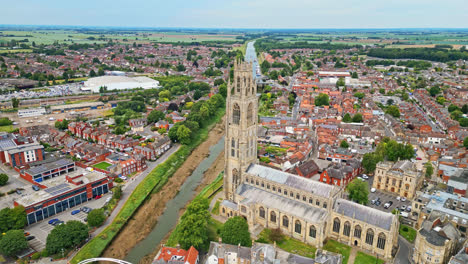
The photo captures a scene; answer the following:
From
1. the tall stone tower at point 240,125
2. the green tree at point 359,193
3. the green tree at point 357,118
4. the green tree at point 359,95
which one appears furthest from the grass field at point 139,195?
the green tree at point 359,95

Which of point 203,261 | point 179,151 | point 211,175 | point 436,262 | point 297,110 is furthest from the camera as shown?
point 297,110

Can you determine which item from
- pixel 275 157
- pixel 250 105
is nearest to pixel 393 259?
pixel 250 105

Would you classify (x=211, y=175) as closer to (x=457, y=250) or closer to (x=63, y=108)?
(x=457, y=250)

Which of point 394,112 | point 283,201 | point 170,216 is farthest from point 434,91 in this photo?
point 170,216

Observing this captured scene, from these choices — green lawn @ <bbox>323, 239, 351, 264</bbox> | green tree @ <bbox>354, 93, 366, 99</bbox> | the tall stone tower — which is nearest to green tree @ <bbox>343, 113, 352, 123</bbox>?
green tree @ <bbox>354, 93, 366, 99</bbox>

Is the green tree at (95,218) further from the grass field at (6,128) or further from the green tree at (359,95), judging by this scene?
the green tree at (359,95)

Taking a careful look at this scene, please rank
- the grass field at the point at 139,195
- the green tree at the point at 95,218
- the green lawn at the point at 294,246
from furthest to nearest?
1. the green tree at the point at 95,218
2. the grass field at the point at 139,195
3. the green lawn at the point at 294,246
